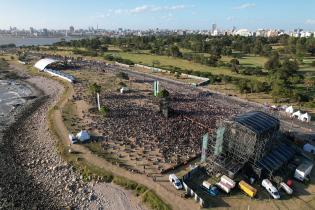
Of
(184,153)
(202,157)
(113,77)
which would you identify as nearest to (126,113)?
(184,153)

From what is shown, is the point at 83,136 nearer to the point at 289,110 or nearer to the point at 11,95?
the point at 289,110

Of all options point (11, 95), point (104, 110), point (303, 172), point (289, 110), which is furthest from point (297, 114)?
point (11, 95)

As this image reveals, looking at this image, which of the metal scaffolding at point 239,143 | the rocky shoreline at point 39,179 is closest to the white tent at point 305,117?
the metal scaffolding at point 239,143

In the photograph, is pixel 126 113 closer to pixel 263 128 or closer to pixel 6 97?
pixel 263 128

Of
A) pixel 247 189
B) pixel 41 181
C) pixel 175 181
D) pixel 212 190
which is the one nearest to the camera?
pixel 247 189

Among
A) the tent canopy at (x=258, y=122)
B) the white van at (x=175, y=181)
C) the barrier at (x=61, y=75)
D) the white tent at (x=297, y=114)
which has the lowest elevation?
the white van at (x=175, y=181)

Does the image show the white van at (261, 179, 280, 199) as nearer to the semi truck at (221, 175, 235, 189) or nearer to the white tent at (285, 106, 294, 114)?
the semi truck at (221, 175, 235, 189)

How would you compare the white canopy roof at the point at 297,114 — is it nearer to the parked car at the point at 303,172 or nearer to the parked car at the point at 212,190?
the parked car at the point at 303,172
